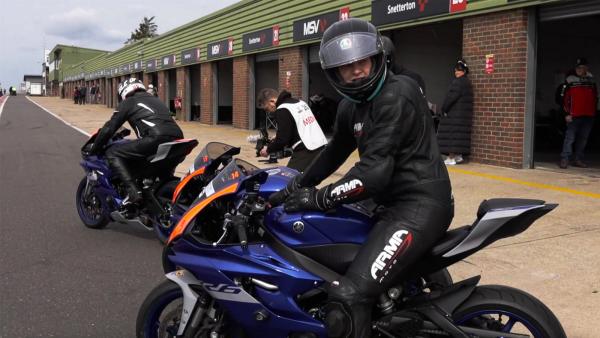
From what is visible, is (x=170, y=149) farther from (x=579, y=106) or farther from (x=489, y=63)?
(x=579, y=106)

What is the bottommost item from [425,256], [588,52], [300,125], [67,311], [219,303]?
[67,311]

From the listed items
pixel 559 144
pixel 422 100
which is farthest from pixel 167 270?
pixel 559 144

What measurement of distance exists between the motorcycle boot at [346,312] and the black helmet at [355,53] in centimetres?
90

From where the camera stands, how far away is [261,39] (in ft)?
66.1

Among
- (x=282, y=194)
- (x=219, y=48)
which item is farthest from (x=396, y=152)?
(x=219, y=48)

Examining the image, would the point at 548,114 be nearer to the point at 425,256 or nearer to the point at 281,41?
the point at 281,41

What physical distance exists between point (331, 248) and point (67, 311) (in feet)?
7.92

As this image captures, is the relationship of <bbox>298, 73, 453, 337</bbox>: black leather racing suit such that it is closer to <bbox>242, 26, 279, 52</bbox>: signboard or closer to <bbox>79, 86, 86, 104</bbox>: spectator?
<bbox>242, 26, 279, 52</bbox>: signboard

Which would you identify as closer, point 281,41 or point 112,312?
point 112,312

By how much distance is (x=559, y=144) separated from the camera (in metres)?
16.5

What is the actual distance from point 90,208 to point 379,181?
5148 mm

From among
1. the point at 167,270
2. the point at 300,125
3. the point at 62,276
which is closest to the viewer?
the point at 167,270

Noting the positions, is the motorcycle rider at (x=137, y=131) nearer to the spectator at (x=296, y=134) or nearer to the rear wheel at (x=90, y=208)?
the rear wheel at (x=90, y=208)

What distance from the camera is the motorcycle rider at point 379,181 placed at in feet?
8.77
